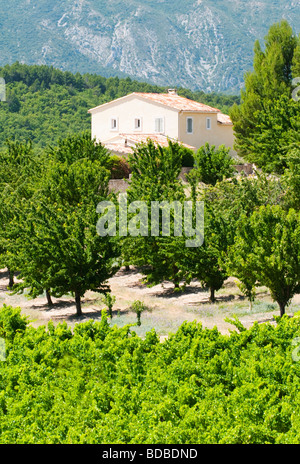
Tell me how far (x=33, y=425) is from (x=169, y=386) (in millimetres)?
2286

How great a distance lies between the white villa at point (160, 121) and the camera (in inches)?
2101

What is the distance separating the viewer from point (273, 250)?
18234 mm

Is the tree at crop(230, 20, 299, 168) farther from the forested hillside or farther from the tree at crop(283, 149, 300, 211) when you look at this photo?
the forested hillside

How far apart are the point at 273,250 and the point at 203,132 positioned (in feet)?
126

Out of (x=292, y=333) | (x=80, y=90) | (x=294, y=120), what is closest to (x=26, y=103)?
(x=80, y=90)

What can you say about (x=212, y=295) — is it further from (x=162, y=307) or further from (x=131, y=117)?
(x=131, y=117)

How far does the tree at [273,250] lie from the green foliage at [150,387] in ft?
15.1

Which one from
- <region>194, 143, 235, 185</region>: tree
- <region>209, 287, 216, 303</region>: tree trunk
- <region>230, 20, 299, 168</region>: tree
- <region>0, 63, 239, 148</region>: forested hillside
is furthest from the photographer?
<region>0, 63, 239, 148</region>: forested hillside

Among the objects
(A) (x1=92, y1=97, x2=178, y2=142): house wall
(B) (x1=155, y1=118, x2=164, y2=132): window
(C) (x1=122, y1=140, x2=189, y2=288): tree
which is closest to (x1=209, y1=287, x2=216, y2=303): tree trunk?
(C) (x1=122, y1=140, x2=189, y2=288): tree

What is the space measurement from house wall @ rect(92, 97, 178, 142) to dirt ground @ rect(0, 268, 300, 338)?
1028 inches

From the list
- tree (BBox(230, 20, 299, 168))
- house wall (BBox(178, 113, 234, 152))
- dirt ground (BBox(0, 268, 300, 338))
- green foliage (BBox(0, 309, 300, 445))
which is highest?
tree (BBox(230, 20, 299, 168))

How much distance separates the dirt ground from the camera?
19719 millimetres

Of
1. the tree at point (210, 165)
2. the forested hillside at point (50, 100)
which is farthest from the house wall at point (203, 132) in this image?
the forested hillside at point (50, 100)

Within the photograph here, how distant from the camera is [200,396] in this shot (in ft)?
35.3
